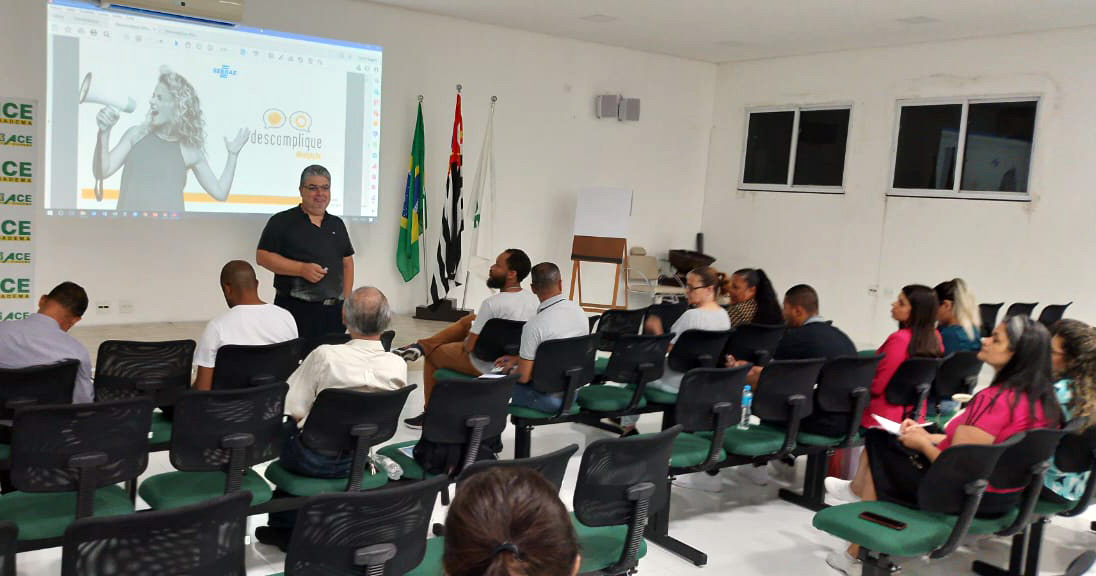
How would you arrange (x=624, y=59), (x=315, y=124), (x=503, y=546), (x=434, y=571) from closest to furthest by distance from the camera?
(x=503, y=546)
(x=434, y=571)
(x=315, y=124)
(x=624, y=59)

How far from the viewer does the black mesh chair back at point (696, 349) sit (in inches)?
191

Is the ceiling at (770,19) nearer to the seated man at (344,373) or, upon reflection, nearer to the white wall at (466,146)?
the white wall at (466,146)

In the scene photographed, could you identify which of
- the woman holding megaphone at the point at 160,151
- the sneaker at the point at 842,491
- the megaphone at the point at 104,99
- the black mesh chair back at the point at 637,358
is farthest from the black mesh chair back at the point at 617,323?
the megaphone at the point at 104,99

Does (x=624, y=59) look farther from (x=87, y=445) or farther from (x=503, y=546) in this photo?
(x=503, y=546)

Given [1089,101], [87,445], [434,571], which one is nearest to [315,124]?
[87,445]

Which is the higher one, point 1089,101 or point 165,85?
point 1089,101

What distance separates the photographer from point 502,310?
509cm

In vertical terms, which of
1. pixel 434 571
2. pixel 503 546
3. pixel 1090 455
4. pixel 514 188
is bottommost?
pixel 434 571

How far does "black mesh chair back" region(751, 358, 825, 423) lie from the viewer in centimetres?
415

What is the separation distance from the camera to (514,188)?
34.1ft

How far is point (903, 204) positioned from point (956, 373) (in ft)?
18.5

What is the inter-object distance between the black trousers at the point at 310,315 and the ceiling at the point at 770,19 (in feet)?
14.8

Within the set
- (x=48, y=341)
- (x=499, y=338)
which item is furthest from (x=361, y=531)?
(x=499, y=338)

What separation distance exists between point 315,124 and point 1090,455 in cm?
682
